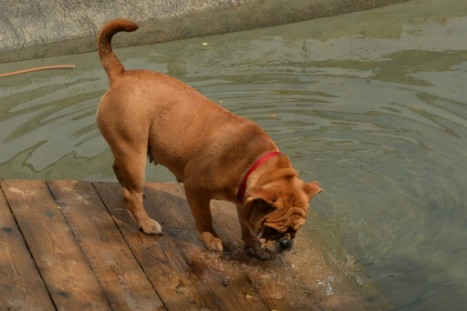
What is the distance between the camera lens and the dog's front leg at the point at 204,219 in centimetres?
506

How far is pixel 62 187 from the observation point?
596 centimetres

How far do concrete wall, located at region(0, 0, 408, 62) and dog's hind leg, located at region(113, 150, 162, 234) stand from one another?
4.57m

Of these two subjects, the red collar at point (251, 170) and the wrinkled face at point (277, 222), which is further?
the red collar at point (251, 170)

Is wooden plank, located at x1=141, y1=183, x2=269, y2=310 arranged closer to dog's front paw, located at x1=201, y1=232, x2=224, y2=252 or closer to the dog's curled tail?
dog's front paw, located at x1=201, y1=232, x2=224, y2=252

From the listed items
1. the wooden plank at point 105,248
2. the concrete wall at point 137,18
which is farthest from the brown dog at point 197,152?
the concrete wall at point 137,18

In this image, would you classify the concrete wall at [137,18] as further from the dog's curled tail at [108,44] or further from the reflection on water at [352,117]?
the dog's curled tail at [108,44]

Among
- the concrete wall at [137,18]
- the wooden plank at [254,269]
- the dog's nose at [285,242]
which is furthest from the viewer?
the concrete wall at [137,18]

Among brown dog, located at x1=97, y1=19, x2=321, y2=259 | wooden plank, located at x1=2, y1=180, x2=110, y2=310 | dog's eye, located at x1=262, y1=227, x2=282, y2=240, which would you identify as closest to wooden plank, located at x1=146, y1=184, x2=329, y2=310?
brown dog, located at x1=97, y1=19, x2=321, y2=259

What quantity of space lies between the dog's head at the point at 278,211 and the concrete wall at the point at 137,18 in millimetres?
5569

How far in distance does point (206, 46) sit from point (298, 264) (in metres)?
4.88

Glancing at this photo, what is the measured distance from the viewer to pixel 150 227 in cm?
545

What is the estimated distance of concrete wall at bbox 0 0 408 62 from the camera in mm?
9680

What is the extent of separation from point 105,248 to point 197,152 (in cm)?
87

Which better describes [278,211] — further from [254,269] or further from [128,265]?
A: [128,265]
